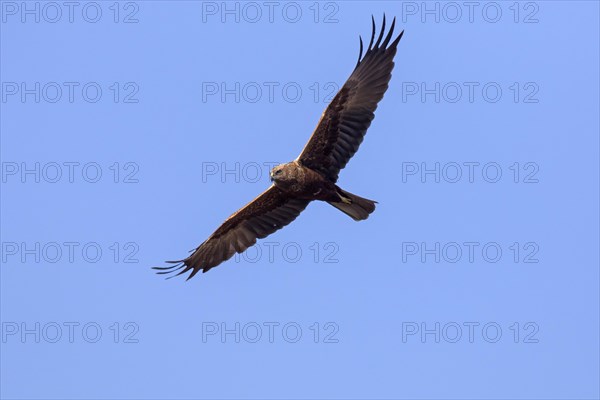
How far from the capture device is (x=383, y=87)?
69.4 ft

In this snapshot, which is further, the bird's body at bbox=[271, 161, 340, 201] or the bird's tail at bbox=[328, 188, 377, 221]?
the bird's tail at bbox=[328, 188, 377, 221]

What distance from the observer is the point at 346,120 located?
826 inches

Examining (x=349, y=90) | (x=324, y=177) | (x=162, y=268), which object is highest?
(x=349, y=90)

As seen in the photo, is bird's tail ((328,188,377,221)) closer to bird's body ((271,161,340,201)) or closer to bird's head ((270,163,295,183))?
bird's body ((271,161,340,201))

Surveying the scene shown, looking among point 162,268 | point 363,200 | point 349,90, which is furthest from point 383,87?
point 162,268

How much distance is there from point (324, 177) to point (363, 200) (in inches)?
31.2

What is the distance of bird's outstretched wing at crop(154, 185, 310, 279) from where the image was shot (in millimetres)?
22016

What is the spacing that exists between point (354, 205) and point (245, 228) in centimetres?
234

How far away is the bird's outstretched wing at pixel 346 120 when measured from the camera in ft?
68.5

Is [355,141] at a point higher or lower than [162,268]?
higher

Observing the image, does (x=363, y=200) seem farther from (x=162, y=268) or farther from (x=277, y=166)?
(x=162, y=268)

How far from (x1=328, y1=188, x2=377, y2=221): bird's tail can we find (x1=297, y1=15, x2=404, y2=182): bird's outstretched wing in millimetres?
373

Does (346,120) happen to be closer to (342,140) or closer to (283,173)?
(342,140)

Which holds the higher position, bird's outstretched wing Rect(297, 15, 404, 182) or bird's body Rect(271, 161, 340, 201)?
bird's outstretched wing Rect(297, 15, 404, 182)
